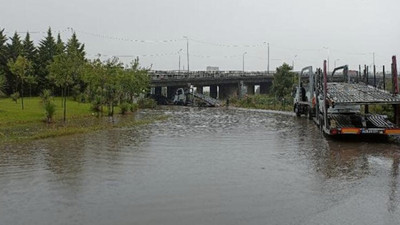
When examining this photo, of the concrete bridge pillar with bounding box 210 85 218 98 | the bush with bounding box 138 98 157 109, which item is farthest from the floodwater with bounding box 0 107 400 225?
the concrete bridge pillar with bounding box 210 85 218 98

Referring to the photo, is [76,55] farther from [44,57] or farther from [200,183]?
[44,57]

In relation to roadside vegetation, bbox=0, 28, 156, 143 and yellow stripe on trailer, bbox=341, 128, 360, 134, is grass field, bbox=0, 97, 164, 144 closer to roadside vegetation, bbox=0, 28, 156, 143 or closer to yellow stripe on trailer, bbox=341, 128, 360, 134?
roadside vegetation, bbox=0, 28, 156, 143

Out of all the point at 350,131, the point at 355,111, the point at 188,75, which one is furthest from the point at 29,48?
the point at 350,131

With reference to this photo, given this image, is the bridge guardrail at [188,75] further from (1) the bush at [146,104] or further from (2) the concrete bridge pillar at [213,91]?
(1) the bush at [146,104]

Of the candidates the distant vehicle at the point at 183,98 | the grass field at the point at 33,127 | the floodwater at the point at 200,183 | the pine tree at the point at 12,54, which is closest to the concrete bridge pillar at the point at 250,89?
the distant vehicle at the point at 183,98

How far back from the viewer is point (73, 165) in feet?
38.5

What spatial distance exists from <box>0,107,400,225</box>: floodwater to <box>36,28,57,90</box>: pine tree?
43442mm

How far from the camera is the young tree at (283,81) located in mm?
58562

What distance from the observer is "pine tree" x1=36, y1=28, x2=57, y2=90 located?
56.8 metres

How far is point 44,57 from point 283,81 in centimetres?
3311

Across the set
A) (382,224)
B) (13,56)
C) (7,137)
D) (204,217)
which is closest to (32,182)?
(204,217)

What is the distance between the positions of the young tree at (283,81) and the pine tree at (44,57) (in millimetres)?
30906

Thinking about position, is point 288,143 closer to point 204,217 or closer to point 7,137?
point 204,217

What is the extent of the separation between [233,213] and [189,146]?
861cm
